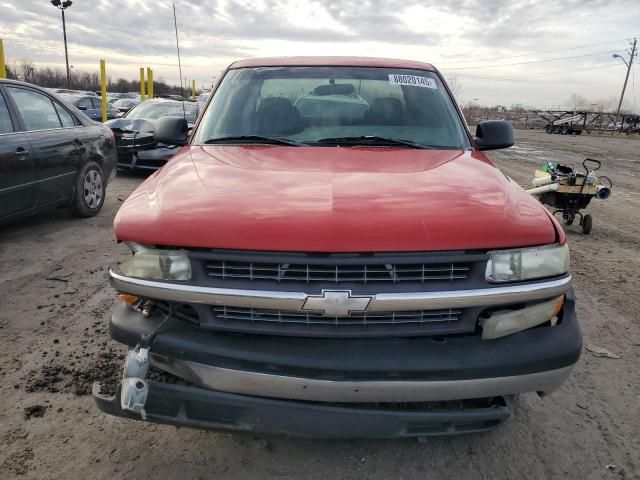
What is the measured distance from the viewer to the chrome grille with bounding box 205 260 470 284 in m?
1.92

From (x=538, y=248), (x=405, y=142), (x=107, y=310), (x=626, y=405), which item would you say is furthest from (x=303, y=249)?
(x=107, y=310)

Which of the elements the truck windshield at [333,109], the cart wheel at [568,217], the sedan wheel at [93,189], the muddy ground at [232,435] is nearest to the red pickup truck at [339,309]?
the muddy ground at [232,435]

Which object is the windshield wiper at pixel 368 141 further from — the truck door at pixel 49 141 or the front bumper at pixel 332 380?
the truck door at pixel 49 141

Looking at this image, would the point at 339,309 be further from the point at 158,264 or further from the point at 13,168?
the point at 13,168

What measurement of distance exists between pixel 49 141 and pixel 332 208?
15.6 feet

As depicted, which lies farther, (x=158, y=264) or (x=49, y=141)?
(x=49, y=141)

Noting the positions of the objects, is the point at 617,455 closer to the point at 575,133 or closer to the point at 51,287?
the point at 51,287

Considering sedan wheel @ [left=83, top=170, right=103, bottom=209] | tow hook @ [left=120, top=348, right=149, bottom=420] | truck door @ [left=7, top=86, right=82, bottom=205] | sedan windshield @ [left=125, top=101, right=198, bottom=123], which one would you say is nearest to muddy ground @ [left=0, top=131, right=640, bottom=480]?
tow hook @ [left=120, top=348, right=149, bottom=420]

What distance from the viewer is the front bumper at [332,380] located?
190cm

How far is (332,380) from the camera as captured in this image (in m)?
1.88

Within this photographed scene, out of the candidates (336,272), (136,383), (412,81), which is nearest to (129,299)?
(136,383)

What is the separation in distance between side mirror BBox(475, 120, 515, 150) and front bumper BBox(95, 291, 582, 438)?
189 centimetres

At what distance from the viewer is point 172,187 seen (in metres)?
2.37

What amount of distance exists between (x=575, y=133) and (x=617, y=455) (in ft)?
137
